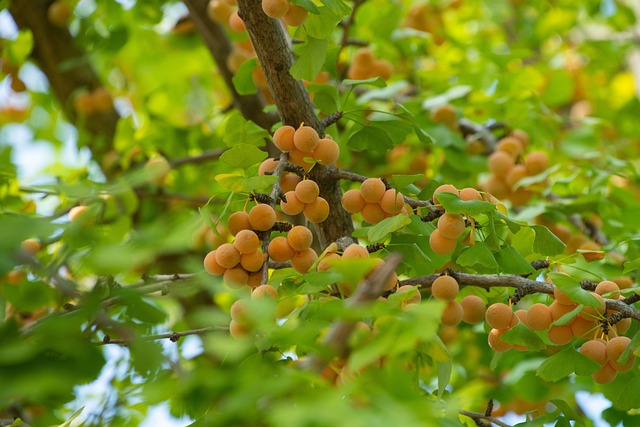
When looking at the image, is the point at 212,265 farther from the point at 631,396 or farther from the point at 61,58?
the point at 61,58

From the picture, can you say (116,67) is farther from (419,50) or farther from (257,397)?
(257,397)

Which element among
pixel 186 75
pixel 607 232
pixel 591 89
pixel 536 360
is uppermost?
pixel 186 75

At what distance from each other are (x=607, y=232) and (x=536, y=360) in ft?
1.38

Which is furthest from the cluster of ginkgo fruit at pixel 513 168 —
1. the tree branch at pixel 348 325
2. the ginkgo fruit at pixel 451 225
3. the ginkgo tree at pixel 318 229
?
the tree branch at pixel 348 325

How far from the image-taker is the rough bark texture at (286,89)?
4.46ft

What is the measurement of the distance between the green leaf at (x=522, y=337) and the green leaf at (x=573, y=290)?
0.12 metres

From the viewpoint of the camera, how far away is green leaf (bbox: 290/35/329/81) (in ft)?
4.34

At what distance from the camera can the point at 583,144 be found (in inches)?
100

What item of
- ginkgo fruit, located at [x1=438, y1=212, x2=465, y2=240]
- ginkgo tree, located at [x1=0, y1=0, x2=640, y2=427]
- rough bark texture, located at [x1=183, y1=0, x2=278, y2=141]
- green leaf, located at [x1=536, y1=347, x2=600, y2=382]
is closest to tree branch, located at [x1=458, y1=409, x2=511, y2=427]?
ginkgo tree, located at [x1=0, y1=0, x2=640, y2=427]

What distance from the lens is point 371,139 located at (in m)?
1.55

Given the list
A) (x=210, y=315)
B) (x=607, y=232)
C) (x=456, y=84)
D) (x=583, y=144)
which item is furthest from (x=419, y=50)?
(x=210, y=315)

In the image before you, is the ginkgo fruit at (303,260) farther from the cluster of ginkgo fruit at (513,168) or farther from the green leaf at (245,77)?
the cluster of ginkgo fruit at (513,168)

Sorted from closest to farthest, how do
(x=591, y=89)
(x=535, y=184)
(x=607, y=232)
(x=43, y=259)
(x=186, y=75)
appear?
(x=43, y=259) < (x=607, y=232) < (x=535, y=184) < (x=186, y=75) < (x=591, y=89)

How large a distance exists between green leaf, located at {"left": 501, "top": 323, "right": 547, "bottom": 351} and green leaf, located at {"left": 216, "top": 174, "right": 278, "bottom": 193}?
0.50 meters
